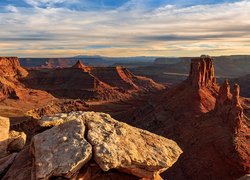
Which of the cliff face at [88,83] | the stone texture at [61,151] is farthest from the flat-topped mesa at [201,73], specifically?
the cliff face at [88,83]

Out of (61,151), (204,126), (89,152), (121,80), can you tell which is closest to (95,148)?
(89,152)

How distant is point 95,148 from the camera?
13.2 meters

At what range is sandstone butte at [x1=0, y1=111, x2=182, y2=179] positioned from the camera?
1270 centimetres

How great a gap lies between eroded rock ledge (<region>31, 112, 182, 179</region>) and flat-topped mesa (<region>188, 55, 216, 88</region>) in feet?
199

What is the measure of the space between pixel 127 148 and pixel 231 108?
43.0 meters

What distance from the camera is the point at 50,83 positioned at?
529 ft

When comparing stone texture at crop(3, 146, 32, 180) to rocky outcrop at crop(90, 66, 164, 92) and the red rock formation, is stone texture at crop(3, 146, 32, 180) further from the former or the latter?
rocky outcrop at crop(90, 66, 164, 92)

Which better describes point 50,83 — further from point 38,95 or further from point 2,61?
point 38,95

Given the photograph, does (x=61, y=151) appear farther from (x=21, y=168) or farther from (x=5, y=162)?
(x=5, y=162)

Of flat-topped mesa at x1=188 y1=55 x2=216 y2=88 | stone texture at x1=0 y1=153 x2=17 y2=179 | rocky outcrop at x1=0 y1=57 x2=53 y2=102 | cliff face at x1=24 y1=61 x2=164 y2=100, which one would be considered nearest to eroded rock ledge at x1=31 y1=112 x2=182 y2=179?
stone texture at x1=0 y1=153 x2=17 y2=179

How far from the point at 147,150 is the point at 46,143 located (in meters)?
4.38

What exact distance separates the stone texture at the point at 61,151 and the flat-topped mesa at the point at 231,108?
4076cm

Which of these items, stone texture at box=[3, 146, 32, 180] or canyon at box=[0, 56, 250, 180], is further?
stone texture at box=[3, 146, 32, 180]

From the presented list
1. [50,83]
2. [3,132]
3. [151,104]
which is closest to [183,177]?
[3,132]
